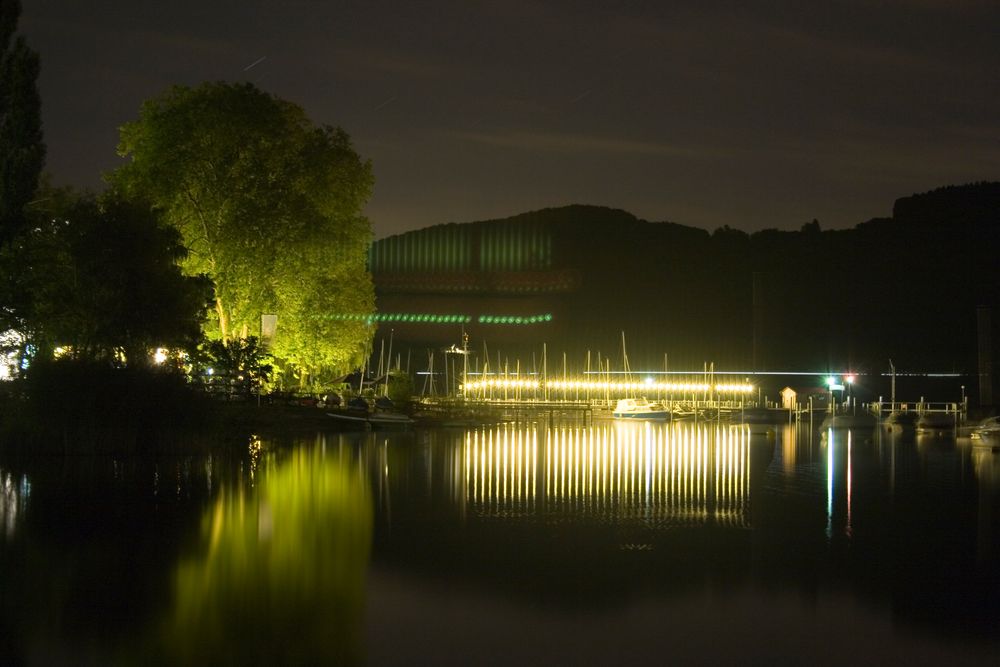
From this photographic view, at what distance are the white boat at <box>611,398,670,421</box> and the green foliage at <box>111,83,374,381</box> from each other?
2670cm

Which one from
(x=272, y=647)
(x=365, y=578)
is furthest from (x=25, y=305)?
(x=272, y=647)

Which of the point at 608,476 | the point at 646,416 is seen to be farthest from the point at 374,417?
the point at 646,416

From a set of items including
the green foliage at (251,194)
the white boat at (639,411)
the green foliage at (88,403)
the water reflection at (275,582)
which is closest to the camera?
the water reflection at (275,582)

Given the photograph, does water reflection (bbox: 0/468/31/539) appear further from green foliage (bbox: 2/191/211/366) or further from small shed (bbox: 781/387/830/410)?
small shed (bbox: 781/387/830/410)

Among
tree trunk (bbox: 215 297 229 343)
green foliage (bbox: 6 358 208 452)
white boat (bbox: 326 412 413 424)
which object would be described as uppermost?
tree trunk (bbox: 215 297 229 343)

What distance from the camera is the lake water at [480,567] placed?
11211 millimetres

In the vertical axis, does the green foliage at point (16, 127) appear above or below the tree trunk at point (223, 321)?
above

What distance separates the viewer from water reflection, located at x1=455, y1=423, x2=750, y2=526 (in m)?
21.5

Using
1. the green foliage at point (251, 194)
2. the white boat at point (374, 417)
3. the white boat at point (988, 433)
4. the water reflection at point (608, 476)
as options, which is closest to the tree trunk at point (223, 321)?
the green foliage at point (251, 194)

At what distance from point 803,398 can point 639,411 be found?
38104 millimetres

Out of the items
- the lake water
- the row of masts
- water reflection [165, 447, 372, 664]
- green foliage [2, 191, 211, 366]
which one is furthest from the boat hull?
water reflection [165, 447, 372, 664]

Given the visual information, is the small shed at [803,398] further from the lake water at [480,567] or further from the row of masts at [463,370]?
the lake water at [480,567]

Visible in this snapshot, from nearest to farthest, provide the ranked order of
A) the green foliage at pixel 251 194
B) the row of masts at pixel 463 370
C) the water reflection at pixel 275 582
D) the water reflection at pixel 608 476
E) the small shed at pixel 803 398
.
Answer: the water reflection at pixel 275 582 < the water reflection at pixel 608 476 < the green foliage at pixel 251 194 < the small shed at pixel 803 398 < the row of masts at pixel 463 370

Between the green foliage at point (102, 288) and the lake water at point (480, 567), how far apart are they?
534 centimetres
